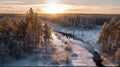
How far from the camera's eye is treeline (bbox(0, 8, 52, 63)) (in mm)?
48406

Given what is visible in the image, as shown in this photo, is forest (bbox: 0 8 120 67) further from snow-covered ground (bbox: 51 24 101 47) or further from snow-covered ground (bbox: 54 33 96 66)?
snow-covered ground (bbox: 51 24 101 47)

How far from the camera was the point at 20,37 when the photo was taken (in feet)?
180

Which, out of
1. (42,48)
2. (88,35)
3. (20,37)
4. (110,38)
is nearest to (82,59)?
(42,48)

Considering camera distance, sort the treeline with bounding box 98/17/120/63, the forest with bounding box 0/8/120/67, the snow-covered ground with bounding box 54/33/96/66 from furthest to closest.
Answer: the treeline with bounding box 98/17/120/63
the forest with bounding box 0/8/120/67
the snow-covered ground with bounding box 54/33/96/66

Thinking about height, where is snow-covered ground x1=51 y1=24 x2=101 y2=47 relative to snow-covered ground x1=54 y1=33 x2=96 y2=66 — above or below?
below

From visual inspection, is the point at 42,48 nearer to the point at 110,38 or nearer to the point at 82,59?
the point at 82,59

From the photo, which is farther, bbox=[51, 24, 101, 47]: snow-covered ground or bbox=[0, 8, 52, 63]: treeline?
bbox=[51, 24, 101, 47]: snow-covered ground

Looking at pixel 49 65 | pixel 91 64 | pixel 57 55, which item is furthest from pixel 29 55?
pixel 91 64

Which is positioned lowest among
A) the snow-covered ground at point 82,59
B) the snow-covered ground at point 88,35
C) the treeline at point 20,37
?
the snow-covered ground at point 88,35

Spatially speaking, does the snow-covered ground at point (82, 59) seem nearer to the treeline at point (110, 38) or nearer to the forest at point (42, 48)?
the forest at point (42, 48)

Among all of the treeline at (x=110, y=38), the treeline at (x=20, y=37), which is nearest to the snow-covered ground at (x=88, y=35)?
the treeline at (x=110, y=38)

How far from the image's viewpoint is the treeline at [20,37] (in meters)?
48.4

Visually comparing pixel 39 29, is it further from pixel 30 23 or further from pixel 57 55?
pixel 57 55

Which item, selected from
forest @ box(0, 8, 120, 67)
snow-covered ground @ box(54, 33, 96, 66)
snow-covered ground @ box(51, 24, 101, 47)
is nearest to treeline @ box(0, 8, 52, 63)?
forest @ box(0, 8, 120, 67)
